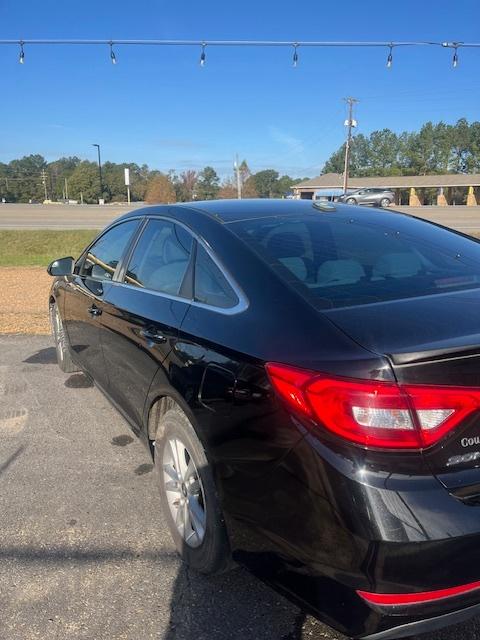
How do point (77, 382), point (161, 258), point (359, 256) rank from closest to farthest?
point (359, 256) → point (161, 258) → point (77, 382)

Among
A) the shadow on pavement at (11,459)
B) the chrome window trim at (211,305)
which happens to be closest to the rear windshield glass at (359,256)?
the chrome window trim at (211,305)

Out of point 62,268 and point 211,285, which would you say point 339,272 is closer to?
point 211,285

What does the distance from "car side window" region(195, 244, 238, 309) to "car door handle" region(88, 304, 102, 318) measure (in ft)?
3.99

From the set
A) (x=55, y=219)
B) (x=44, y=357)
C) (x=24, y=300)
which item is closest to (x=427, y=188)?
(x=55, y=219)

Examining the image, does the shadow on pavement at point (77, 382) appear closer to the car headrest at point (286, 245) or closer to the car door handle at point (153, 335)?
the car door handle at point (153, 335)

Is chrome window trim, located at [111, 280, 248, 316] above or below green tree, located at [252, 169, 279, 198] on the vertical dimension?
below

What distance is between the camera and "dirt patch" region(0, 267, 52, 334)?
7431mm

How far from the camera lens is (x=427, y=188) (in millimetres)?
75688

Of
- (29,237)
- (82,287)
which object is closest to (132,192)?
(29,237)

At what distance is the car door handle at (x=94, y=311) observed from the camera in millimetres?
3662

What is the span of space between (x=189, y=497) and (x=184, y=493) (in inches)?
2.9

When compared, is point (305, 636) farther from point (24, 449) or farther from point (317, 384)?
point (24, 449)

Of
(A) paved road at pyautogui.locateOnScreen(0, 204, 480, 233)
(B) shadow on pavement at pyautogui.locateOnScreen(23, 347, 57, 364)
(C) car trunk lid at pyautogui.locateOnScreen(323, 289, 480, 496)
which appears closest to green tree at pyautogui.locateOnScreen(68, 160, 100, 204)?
(A) paved road at pyautogui.locateOnScreen(0, 204, 480, 233)

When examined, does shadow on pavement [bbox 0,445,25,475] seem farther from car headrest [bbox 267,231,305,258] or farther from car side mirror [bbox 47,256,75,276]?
car headrest [bbox 267,231,305,258]
